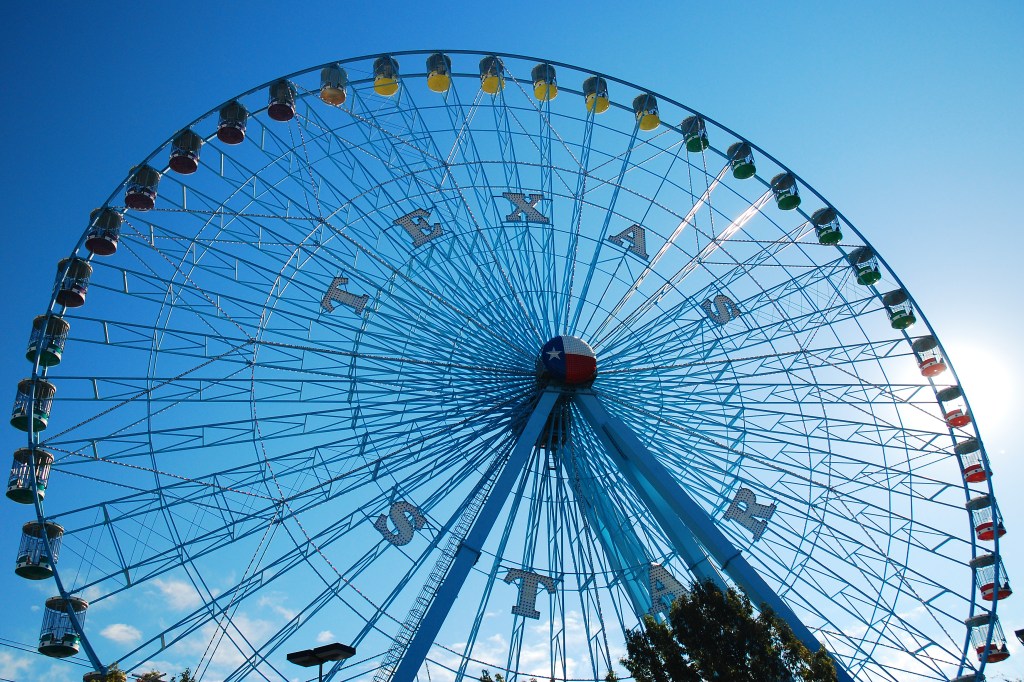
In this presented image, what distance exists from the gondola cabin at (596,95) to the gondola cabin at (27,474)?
14.4m

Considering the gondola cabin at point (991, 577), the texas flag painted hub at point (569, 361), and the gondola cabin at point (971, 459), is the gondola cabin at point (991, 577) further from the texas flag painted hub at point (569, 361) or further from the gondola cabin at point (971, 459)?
the texas flag painted hub at point (569, 361)

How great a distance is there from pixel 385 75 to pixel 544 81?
4011 millimetres

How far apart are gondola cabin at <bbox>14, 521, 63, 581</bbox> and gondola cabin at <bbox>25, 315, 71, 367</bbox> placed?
310cm

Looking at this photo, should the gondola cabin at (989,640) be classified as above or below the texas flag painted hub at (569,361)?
below

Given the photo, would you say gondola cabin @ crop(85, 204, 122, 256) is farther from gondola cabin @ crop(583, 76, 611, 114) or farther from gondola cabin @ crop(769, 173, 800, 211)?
gondola cabin @ crop(769, 173, 800, 211)

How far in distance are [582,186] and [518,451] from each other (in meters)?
7.23

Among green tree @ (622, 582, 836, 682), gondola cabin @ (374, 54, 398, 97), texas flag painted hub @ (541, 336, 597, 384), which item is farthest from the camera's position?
gondola cabin @ (374, 54, 398, 97)

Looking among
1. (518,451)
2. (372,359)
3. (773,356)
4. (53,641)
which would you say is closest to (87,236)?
(372,359)

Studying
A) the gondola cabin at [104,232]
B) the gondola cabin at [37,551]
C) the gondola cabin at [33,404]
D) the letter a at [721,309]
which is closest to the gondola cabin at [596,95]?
the letter a at [721,309]

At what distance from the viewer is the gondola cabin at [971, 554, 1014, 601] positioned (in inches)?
793

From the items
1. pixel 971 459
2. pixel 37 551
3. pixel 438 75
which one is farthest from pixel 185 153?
pixel 971 459

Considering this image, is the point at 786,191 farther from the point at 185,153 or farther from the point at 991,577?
the point at 185,153

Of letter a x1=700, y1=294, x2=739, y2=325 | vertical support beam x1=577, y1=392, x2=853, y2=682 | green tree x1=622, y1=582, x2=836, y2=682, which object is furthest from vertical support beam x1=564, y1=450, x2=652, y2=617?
letter a x1=700, y1=294, x2=739, y2=325

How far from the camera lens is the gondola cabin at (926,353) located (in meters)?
23.4
